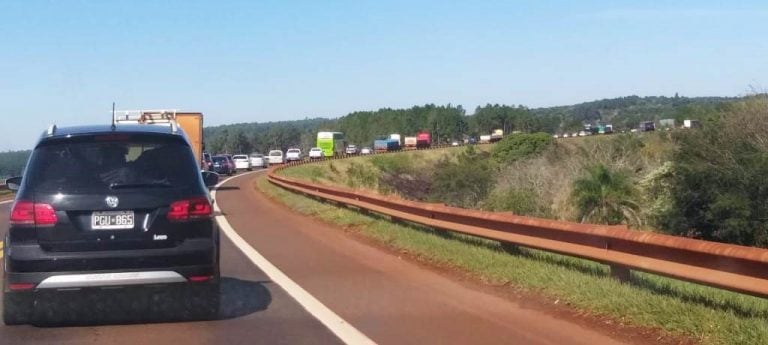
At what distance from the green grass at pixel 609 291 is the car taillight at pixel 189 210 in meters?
3.68

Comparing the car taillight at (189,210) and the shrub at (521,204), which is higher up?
the car taillight at (189,210)

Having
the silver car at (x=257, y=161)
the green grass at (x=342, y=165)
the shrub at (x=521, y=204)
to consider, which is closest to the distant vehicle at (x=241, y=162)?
the green grass at (x=342, y=165)

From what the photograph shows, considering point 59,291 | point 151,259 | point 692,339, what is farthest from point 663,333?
point 59,291

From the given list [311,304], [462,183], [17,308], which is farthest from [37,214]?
[462,183]

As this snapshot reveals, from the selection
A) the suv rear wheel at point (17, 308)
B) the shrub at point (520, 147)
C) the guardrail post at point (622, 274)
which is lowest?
the shrub at point (520, 147)

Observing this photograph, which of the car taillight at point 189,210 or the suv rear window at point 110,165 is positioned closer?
the suv rear window at point 110,165

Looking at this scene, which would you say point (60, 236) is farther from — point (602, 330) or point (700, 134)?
point (700, 134)

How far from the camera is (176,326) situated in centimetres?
830

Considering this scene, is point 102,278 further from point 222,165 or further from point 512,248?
point 222,165

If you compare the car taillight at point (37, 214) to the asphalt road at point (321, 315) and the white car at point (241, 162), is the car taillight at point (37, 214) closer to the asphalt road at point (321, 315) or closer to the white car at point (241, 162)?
the asphalt road at point (321, 315)

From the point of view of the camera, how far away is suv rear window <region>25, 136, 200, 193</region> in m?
7.76

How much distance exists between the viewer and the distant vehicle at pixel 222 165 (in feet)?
194

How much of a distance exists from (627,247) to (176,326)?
175 inches

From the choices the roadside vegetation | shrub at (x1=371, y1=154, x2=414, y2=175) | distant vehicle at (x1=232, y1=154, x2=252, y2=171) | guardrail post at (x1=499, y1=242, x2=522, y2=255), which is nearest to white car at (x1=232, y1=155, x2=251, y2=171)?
distant vehicle at (x1=232, y1=154, x2=252, y2=171)
